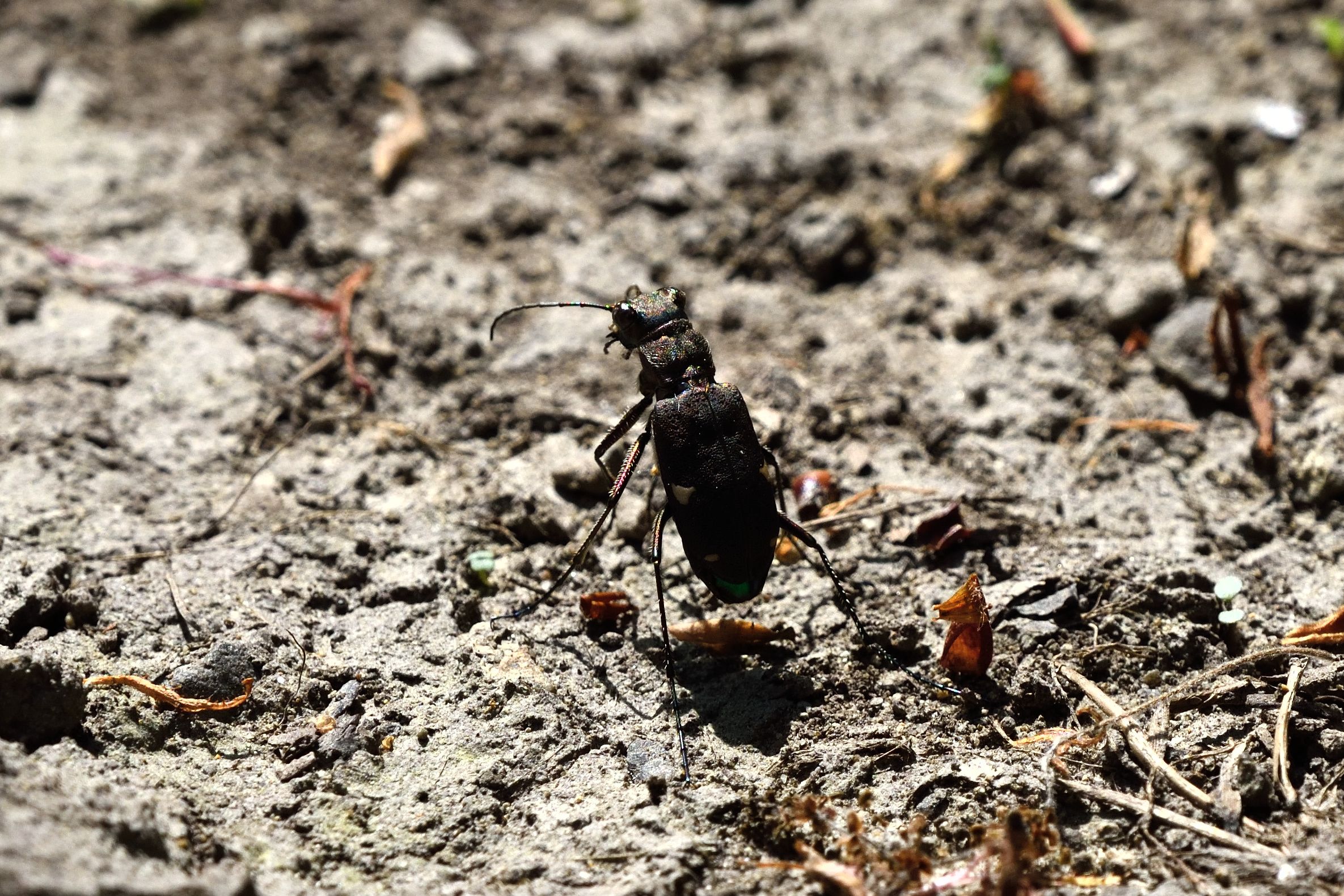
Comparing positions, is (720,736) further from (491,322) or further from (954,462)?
(491,322)

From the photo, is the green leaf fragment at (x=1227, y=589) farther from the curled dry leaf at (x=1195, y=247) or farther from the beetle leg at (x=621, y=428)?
the beetle leg at (x=621, y=428)

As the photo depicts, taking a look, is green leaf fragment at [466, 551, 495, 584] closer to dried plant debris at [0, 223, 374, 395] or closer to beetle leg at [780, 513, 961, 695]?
beetle leg at [780, 513, 961, 695]

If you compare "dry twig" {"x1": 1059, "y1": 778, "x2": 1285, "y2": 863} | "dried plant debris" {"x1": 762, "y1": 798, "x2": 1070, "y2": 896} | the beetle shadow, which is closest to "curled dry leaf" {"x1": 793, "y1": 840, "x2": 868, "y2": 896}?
"dried plant debris" {"x1": 762, "y1": 798, "x2": 1070, "y2": 896}

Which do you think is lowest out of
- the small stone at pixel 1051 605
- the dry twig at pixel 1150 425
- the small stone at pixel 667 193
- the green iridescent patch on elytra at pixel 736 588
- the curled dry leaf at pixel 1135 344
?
the small stone at pixel 1051 605

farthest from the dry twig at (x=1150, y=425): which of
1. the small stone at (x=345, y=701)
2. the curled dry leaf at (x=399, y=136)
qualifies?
the curled dry leaf at (x=399, y=136)

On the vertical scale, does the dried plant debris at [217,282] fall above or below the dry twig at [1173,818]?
above

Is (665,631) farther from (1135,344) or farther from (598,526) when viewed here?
(1135,344)

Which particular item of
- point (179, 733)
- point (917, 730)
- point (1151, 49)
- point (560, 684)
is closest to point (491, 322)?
point (560, 684)
